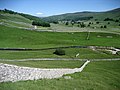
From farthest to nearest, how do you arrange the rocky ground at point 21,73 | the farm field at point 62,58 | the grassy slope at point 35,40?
the grassy slope at point 35,40 < the farm field at point 62,58 < the rocky ground at point 21,73

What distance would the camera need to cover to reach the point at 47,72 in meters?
30.6

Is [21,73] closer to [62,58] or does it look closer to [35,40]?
[62,58]

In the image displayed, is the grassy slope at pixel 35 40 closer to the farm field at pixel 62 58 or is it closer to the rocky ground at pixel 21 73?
the farm field at pixel 62 58

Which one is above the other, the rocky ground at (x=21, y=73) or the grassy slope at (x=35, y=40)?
the rocky ground at (x=21, y=73)

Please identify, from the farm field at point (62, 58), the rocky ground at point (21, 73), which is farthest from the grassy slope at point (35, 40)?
the rocky ground at point (21, 73)

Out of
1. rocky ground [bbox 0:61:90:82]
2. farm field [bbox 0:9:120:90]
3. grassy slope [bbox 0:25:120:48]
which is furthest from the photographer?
grassy slope [bbox 0:25:120:48]

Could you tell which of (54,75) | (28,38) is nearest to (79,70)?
(54,75)

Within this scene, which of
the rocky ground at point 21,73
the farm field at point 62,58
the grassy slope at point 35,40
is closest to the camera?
the rocky ground at point 21,73

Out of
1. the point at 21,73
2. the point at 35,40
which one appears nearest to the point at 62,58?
the point at 21,73

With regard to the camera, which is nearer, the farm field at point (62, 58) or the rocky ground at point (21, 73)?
the rocky ground at point (21, 73)

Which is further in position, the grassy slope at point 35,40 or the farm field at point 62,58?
the grassy slope at point 35,40

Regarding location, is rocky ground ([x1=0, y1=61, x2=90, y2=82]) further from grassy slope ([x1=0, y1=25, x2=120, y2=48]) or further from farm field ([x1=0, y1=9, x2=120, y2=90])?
grassy slope ([x1=0, y1=25, x2=120, y2=48])

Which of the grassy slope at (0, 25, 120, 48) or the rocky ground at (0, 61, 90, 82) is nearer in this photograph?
the rocky ground at (0, 61, 90, 82)

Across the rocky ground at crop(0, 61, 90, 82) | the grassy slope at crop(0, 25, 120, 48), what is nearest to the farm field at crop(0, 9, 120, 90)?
the grassy slope at crop(0, 25, 120, 48)
